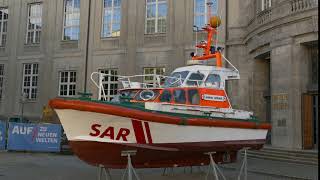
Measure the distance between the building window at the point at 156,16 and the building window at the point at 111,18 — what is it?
7.47 ft

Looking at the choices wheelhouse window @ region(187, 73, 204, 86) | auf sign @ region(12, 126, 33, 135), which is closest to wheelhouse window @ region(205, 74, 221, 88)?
wheelhouse window @ region(187, 73, 204, 86)

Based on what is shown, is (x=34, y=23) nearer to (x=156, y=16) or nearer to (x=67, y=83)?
(x=67, y=83)

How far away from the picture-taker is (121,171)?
52.0 feet

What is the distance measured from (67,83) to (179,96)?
67.4 ft

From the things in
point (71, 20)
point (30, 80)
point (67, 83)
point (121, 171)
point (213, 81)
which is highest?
point (71, 20)

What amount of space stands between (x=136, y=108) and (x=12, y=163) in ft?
28.8

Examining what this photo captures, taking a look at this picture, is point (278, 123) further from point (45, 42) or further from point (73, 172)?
point (45, 42)

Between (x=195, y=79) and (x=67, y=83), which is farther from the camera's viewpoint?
(x=67, y=83)

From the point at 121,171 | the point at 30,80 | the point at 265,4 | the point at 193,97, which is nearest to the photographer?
the point at 193,97

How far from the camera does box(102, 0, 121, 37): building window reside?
31.0m

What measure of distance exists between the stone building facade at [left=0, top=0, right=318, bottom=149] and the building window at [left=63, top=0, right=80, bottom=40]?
2.9 inches

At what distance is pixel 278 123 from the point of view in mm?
20766

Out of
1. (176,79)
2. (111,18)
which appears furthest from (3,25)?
(176,79)

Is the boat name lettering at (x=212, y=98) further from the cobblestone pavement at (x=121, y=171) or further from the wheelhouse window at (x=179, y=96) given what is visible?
the cobblestone pavement at (x=121, y=171)
